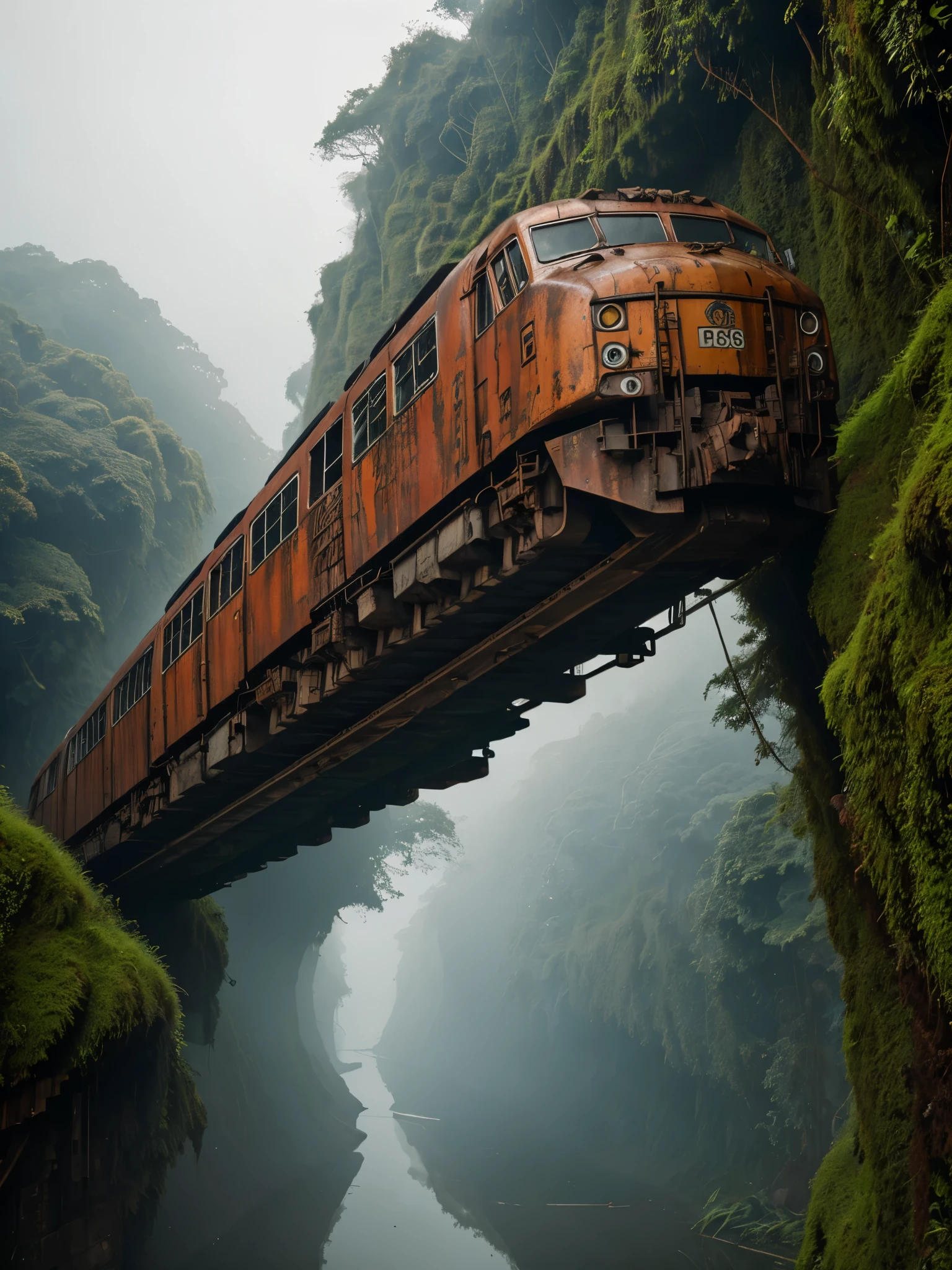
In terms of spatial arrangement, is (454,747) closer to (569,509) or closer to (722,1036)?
(569,509)

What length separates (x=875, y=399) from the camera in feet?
23.9

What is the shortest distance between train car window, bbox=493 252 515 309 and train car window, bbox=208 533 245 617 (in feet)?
21.1

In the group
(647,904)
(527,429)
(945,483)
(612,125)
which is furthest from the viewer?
(647,904)

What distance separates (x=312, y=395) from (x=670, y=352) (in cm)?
3635

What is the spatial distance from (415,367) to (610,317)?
2.83m

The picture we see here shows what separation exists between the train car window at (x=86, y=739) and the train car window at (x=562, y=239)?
14127 millimetres

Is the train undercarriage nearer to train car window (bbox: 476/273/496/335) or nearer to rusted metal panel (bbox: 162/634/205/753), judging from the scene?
rusted metal panel (bbox: 162/634/205/753)

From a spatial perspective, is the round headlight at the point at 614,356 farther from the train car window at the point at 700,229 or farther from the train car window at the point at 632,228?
the train car window at the point at 700,229

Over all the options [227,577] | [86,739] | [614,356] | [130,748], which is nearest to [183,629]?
[227,577]

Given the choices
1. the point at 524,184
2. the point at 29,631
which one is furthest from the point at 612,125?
the point at 29,631

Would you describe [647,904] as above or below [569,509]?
below

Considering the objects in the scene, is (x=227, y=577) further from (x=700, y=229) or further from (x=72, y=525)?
(x=72, y=525)

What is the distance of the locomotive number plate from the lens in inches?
273

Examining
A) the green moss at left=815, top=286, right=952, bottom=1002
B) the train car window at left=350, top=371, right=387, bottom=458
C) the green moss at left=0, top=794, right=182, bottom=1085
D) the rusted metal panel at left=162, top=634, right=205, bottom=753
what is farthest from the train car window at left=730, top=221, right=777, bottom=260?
the green moss at left=0, top=794, right=182, bottom=1085
